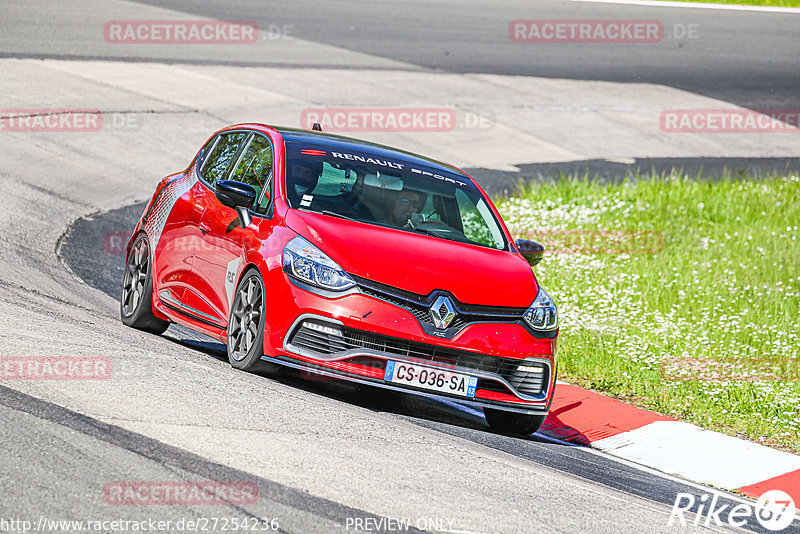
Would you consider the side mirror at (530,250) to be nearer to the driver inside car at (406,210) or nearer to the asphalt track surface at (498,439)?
the driver inside car at (406,210)

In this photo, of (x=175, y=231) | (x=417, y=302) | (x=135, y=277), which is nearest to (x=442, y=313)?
(x=417, y=302)

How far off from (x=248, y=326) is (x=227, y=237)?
0.80 meters

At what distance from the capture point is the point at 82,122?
1645cm

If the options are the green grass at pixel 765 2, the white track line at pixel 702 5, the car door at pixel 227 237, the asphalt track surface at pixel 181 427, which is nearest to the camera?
the asphalt track surface at pixel 181 427

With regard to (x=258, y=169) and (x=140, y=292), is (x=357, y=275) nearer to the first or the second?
(x=258, y=169)

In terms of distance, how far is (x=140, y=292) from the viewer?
9.00m

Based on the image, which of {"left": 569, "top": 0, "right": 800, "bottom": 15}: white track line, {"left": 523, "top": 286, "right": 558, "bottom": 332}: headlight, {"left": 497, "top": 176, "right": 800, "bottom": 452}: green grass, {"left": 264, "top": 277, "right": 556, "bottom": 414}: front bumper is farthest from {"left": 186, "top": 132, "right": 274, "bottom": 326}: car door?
{"left": 569, "top": 0, "right": 800, "bottom": 15}: white track line

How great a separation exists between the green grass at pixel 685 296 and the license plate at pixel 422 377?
9.10ft

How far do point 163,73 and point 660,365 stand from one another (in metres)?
12.6

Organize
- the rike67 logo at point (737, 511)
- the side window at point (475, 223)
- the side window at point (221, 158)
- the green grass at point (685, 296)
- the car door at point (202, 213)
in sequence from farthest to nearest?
the green grass at point (685, 296)
the side window at point (221, 158)
the side window at point (475, 223)
the car door at point (202, 213)
the rike67 logo at point (737, 511)

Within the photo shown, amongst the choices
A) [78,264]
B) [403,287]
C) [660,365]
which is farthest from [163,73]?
[403,287]

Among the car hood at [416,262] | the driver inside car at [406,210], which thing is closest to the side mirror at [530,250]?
the car hood at [416,262]

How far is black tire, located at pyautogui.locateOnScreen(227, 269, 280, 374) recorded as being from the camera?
23.4 feet

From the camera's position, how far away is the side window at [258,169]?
25.8ft
